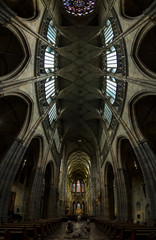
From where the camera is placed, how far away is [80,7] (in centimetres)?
1948

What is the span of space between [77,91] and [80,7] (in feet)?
36.1

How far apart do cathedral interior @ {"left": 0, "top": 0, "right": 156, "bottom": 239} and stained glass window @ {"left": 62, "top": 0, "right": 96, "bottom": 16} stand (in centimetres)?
12

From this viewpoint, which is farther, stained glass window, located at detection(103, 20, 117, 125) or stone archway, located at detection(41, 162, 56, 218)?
stone archway, located at detection(41, 162, 56, 218)

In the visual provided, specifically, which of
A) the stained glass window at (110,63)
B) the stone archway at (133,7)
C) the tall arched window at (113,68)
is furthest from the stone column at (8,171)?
the stone archway at (133,7)

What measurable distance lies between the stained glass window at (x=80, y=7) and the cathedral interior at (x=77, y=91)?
0.12 metres

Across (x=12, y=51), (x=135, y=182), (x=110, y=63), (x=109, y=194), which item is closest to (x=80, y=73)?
(x=110, y=63)

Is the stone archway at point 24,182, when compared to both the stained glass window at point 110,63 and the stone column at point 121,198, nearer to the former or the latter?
the stone column at point 121,198

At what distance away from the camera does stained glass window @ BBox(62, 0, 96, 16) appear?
19.3 metres

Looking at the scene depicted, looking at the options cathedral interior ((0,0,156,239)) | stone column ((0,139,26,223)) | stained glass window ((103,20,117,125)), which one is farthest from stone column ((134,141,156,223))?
stone column ((0,139,26,223))

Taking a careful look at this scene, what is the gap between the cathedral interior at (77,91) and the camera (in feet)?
37.2

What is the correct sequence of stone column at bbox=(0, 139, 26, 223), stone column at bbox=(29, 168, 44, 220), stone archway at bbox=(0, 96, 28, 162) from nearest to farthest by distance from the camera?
1. stone column at bbox=(0, 139, 26, 223)
2. stone archway at bbox=(0, 96, 28, 162)
3. stone column at bbox=(29, 168, 44, 220)

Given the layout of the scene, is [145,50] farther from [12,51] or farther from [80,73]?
[12,51]

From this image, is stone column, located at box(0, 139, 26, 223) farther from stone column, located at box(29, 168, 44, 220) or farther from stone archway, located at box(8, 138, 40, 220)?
stone column, located at box(29, 168, 44, 220)

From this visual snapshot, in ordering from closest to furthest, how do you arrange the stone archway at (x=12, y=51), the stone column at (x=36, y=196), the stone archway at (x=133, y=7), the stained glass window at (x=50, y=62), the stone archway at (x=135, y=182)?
1. the stone archway at (x=12, y=51)
2. the stone archway at (x=133, y=7)
3. the stone column at (x=36, y=196)
4. the stained glass window at (x=50, y=62)
5. the stone archway at (x=135, y=182)
